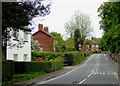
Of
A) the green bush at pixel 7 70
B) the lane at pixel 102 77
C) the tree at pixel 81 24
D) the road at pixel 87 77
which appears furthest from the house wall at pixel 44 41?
the green bush at pixel 7 70

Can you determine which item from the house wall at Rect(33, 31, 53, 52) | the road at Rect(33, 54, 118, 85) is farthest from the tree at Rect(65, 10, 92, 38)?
the road at Rect(33, 54, 118, 85)

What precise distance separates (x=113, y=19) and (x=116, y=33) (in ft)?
7.66

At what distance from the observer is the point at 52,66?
24.4m

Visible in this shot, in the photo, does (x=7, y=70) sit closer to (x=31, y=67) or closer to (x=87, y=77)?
(x=31, y=67)

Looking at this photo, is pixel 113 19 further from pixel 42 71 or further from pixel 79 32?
pixel 79 32

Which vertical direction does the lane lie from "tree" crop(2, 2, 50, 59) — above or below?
below

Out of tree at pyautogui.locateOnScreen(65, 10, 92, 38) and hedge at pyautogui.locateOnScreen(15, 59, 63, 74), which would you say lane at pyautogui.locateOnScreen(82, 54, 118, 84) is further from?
tree at pyautogui.locateOnScreen(65, 10, 92, 38)

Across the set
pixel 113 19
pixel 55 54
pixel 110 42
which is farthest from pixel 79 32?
pixel 113 19

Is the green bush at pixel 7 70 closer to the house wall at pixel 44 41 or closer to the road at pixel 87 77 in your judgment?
the road at pixel 87 77

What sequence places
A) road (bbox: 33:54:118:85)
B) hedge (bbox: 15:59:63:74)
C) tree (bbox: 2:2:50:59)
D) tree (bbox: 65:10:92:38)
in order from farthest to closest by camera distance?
1. tree (bbox: 65:10:92:38)
2. hedge (bbox: 15:59:63:74)
3. road (bbox: 33:54:118:85)
4. tree (bbox: 2:2:50:59)

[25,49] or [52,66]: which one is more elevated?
[25,49]

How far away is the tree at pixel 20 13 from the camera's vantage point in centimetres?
1194

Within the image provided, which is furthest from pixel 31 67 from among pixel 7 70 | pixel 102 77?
pixel 7 70

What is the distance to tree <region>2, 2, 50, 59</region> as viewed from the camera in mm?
11936
